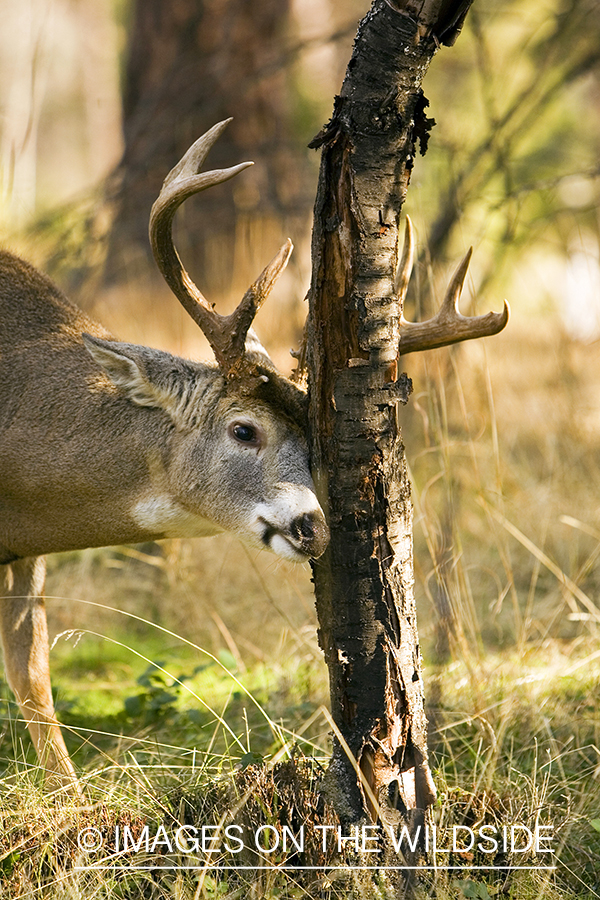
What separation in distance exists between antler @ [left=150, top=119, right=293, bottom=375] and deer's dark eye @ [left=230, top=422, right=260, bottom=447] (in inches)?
8.0

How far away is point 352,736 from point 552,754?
45.4 inches

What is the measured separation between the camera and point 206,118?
8281 millimetres

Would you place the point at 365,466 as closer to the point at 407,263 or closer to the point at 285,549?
the point at 285,549

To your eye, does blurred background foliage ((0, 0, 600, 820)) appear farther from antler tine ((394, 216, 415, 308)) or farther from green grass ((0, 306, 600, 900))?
antler tine ((394, 216, 415, 308))

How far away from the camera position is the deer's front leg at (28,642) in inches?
157

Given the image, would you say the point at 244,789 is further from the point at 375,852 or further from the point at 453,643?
the point at 453,643

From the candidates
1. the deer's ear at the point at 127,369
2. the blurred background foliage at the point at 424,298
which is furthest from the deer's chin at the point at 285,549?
the deer's ear at the point at 127,369

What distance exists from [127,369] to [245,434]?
20.3 inches

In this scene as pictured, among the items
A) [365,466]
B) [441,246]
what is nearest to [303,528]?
[365,466]

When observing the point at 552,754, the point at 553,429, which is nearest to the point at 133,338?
the point at 553,429

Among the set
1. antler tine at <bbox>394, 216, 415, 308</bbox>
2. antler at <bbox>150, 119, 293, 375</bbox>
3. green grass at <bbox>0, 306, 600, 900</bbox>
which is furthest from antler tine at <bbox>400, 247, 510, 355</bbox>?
antler at <bbox>150, 119, 293, 375</bbox>

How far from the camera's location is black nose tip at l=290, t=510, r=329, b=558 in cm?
301

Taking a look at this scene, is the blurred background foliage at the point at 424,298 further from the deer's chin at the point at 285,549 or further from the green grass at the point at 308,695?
the deer's chin at the point at 285,549

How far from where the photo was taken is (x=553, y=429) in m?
7.32
